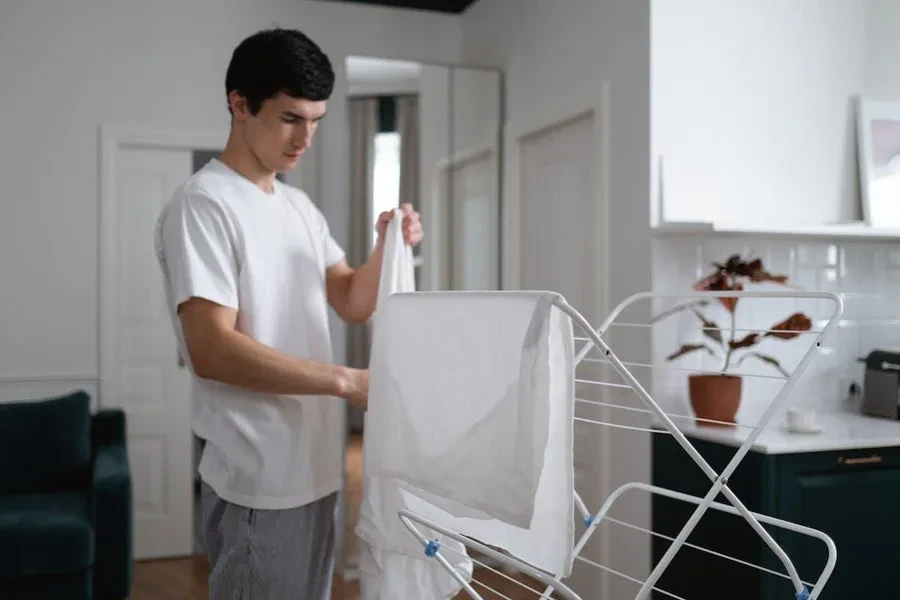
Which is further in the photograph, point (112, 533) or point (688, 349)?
point (112, 533)

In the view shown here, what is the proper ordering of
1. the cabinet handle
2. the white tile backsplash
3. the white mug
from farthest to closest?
the white tile backsplash, the white mug, the cabinet handle

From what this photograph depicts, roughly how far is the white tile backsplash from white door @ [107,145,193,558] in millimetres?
2502

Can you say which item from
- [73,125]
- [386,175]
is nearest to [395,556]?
[386,175]

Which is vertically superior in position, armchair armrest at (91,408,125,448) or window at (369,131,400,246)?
window at (369,131,400,246)

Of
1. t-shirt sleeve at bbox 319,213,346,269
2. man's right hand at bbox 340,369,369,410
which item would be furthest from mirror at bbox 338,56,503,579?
man's right hand at bbox 340,369,369,410

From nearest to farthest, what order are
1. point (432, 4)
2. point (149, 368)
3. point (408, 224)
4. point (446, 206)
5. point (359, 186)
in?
point (408, 224) < point (359, 186) < point (446, 206) < point (149, 368) < point (432, 4)

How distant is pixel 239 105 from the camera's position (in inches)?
68.2

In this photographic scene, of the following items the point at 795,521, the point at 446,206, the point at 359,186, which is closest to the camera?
the point at 795,521

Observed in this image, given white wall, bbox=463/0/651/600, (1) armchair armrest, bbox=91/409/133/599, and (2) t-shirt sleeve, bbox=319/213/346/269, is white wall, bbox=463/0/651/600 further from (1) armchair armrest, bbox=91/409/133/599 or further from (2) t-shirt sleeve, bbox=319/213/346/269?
(1) armchair armrest, bbox=91/409/133/599

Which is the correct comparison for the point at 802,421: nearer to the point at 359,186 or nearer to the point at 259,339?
the point at 259,339

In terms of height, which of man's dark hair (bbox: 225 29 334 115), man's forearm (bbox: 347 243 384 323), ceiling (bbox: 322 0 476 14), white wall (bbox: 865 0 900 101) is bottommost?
man's forearm (bbox: 347 243 384 323)

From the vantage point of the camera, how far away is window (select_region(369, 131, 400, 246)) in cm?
412

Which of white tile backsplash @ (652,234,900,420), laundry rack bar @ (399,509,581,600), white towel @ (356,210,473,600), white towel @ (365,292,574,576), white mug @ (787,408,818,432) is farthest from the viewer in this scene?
white tile backsplash @ (652,234,900,420)

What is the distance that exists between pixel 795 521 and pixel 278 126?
1992mm
